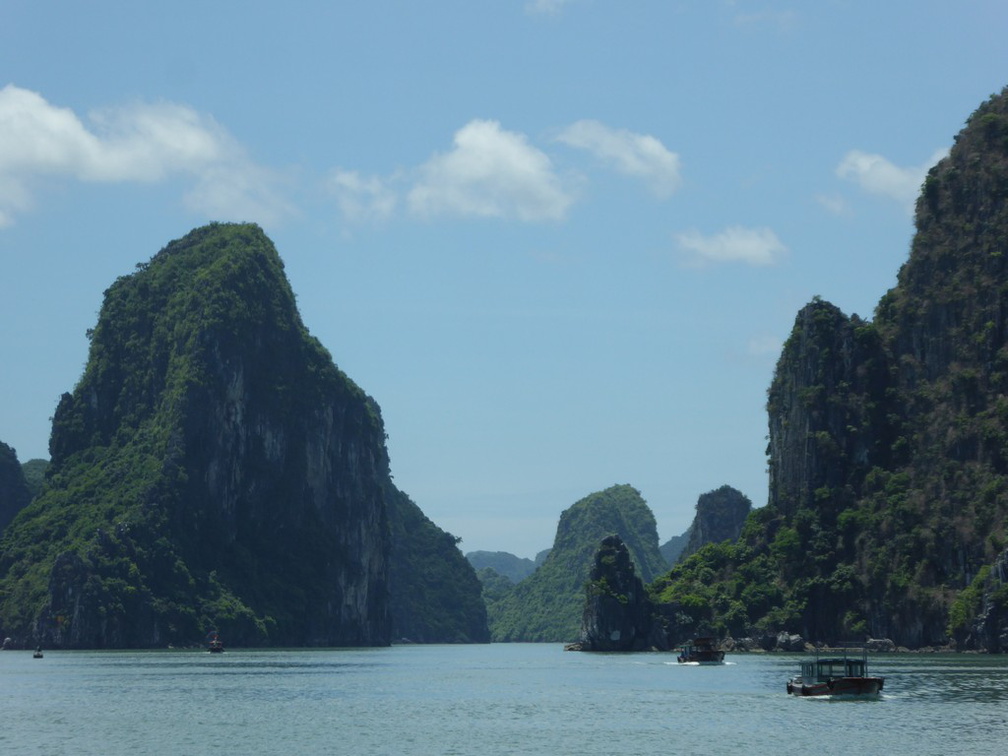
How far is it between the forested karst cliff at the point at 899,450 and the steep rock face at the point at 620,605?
5.60 meters

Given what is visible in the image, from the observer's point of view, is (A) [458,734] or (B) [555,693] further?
(B) [555,693]

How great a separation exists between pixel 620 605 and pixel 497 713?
3671 inches

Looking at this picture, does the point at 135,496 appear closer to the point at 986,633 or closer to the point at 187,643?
the point at 187,643

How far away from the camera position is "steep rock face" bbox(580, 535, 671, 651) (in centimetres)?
16438

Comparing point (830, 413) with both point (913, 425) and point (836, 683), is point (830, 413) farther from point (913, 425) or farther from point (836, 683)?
point (836, 683)

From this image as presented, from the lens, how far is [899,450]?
163m

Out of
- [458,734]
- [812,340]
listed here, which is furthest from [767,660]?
[458,734]

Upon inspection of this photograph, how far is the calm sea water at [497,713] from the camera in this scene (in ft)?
185

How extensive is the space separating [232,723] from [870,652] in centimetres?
9101

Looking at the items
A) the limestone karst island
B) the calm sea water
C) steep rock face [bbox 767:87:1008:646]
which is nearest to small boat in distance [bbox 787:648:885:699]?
the calm sea water

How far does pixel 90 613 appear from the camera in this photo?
570ft

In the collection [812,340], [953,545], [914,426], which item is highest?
[812,340]

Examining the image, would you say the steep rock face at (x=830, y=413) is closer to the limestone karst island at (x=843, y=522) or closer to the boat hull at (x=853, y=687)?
the limestone karst island at (x=843, y=522)

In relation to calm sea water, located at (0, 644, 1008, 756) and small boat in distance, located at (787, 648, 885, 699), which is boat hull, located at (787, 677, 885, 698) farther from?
calm sea water, located at (0, 644, 1008, 756)
